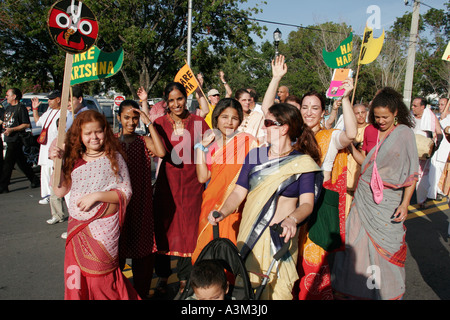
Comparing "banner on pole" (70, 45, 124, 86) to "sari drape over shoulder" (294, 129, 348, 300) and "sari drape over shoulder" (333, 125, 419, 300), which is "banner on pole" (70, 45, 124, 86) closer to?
"sari drape over shoulder" (294, 129, 348, 300)

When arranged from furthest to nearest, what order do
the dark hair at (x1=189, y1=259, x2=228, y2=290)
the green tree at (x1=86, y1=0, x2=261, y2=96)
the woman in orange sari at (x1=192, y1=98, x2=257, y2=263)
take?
the green tree at (x1=86, y1=0, x2=261, y2=96)
the woman in orange sari at (x1=192, y1=98, x2=257, y2=263)
the dark hair at (x1=189, y1=259, x2=228, y2=290)

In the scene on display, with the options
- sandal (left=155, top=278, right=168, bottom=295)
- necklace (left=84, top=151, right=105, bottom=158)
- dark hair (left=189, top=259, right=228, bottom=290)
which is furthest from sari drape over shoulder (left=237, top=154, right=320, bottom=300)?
sandal (left=155, top=278, right=168, bottom=295)

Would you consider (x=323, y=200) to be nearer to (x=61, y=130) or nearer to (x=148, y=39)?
(x=61, y=130)

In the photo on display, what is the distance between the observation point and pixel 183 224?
3.61 m

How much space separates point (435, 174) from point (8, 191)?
8034 millimetres

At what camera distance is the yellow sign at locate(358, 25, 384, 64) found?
438 centimetres

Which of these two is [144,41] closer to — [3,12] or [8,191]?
[3,12]

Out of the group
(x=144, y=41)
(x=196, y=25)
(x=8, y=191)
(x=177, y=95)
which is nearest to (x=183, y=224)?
(x=177, y=95)

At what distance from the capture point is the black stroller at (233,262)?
2.12 metres

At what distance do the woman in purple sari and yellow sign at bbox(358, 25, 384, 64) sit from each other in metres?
1.31

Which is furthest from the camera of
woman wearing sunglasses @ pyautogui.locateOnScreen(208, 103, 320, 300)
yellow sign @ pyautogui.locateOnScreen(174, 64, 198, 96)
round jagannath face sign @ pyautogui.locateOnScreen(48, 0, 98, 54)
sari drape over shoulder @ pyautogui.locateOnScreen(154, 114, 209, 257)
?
yellow sign @ pyautogui.locateOnScreen(174, 64, 198, 96)

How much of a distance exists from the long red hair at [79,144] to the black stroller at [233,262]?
844 millimetres

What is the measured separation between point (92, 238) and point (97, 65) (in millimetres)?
2149

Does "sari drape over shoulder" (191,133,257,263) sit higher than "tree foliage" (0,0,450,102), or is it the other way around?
"tree foliage" (0,0,450,102)
